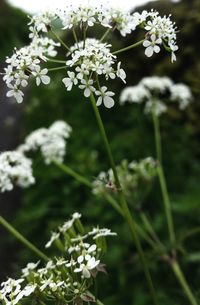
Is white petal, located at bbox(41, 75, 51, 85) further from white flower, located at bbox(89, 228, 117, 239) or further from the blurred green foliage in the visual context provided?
the blurred green foliage

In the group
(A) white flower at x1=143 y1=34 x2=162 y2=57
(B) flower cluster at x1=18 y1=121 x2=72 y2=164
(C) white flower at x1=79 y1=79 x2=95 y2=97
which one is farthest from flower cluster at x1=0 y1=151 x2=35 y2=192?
(A) white flower at x1=143 y1=34 x2=162 y2=57

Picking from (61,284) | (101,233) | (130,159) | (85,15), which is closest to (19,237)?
(101,233)

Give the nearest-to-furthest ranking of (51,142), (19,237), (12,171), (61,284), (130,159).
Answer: (61,284)
(19,237)
(12,171)
(51,142)
(130,159)

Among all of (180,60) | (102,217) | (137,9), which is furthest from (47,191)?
(137,9)

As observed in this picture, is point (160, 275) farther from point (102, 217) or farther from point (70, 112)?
point (70, 112)

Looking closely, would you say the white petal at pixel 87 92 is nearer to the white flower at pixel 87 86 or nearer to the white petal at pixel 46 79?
the white flower at pixel 87 86

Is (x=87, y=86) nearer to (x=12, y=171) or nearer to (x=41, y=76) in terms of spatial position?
(x=41, y=76)
